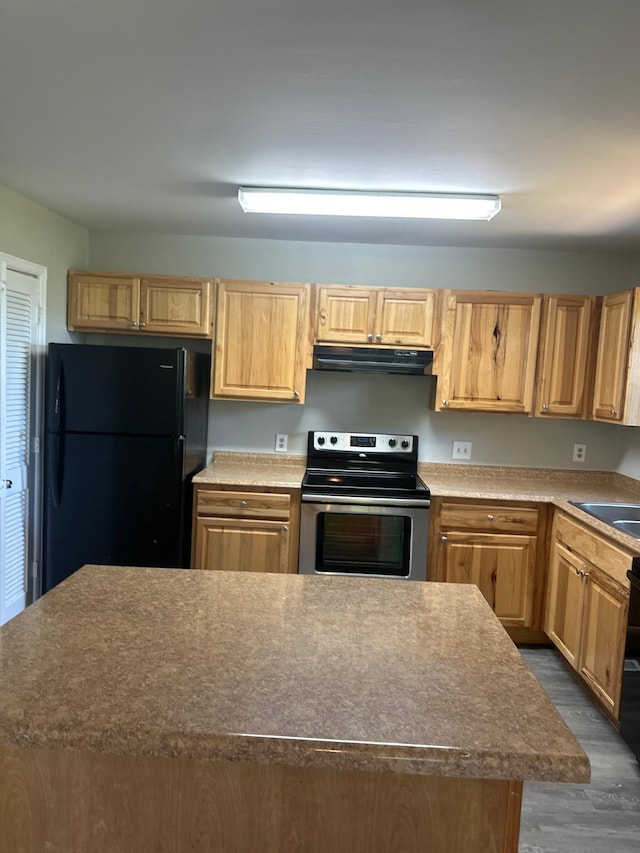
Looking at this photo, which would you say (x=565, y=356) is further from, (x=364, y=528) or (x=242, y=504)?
(x=242, y=504)

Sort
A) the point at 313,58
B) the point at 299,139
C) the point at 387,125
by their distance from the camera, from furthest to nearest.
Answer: the point at 299,139 → the point at 387,125 → the point at 313,58

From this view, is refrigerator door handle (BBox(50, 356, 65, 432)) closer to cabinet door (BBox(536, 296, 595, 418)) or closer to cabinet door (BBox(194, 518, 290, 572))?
cabinet door (BBox(194, 518, 290, 572))

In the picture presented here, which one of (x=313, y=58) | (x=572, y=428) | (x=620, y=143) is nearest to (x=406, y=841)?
(x=313, y=58)

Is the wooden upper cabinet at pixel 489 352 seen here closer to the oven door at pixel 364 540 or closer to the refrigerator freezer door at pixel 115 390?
the oven door at pixel 364 540

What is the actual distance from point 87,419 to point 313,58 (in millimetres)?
2192

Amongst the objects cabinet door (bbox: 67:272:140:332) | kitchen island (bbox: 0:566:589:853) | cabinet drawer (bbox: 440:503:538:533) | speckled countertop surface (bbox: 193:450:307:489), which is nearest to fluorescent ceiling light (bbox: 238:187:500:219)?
cabinet door (bbox: 67:272:140:332)

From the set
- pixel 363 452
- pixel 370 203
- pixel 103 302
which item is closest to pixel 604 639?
pixel 363 452

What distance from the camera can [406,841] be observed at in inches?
43.6

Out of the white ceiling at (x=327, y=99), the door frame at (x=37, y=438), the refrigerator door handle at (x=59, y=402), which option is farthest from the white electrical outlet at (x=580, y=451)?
the door frame at (x=37, y=438)

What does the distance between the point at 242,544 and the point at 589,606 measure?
1.78 m

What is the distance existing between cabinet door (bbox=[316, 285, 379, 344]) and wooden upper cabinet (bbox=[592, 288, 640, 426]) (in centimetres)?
130

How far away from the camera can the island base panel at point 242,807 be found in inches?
43.3

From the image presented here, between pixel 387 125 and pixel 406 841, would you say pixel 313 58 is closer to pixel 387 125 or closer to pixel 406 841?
pixel 387 125

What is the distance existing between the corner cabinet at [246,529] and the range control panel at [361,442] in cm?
59
